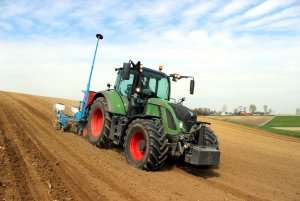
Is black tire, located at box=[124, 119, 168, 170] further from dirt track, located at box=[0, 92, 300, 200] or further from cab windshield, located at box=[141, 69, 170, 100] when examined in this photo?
cab windshield, located at box=[141, 69, 170, 100]

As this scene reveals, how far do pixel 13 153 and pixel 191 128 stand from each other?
12.4 feet

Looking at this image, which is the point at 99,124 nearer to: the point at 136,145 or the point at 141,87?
the point at 141,87

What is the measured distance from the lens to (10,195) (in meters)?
4.63

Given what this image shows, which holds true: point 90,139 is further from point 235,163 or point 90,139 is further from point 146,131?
point 235,163

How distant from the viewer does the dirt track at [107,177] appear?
16.9 ft

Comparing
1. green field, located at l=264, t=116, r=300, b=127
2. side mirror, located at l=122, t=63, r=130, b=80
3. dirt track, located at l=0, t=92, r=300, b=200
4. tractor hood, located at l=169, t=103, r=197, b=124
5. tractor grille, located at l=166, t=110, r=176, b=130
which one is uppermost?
side mirror, located at l=122, t=63, r=130, b=80

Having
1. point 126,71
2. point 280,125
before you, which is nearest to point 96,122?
point 126,71

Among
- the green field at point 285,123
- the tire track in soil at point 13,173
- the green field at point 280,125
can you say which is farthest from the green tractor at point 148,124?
the green field at point 285,123

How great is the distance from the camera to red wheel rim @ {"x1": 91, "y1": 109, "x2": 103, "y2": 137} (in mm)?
9672

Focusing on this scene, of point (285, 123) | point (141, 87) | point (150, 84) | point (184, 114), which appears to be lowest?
point (184, 114)

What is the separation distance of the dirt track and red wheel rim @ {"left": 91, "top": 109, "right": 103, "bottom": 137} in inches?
17.6

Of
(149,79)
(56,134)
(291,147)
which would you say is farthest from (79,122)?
(291,147)

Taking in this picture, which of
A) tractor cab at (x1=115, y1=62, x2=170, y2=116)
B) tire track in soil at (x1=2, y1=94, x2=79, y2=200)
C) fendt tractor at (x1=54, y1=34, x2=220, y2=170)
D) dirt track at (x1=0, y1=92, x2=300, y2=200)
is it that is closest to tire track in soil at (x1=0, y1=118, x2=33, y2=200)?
dirt track at (x1=0, y1=92, x2=300, y2=200)

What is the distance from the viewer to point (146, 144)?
22.9ft
